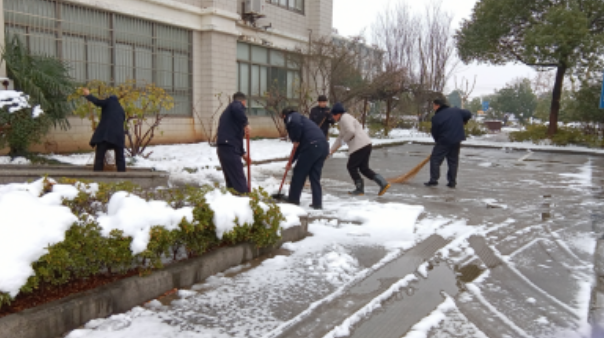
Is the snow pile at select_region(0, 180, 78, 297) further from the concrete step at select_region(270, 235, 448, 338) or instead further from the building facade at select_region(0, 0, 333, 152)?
the building facade at select_region(0, 0, 333, 152)

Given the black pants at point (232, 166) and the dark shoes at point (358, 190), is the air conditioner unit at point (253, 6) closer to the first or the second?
the dark shoes at point (358, 190)

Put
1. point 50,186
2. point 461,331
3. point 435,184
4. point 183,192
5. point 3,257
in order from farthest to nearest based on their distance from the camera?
point 435,184 → point 183,192 → point 50,186 → point 461,331 → point 3,257

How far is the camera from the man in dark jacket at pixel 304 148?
6.89 metres

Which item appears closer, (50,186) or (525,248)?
(50,186)

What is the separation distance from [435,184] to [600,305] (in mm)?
6066

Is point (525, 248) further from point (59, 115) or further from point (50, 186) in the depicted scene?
point (59, 115)

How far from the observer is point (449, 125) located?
974cm

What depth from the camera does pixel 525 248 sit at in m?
5.66

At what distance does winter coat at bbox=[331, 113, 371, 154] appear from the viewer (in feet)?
27.3

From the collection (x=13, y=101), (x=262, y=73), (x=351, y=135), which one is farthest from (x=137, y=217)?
(x=262, y=73)

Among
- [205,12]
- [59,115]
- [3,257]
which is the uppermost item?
[205,12]

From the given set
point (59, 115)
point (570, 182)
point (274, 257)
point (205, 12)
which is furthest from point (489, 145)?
point (274, 257)

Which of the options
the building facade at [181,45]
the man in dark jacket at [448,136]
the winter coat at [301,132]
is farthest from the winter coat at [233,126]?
the building facade at [181,45]

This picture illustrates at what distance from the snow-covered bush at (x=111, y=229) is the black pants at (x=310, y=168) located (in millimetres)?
1821
